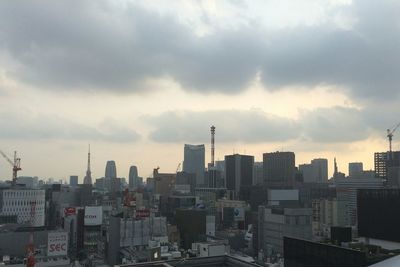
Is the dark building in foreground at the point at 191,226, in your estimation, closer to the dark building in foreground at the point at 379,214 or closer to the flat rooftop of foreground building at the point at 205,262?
the dark building in foreground at the point at 379,214

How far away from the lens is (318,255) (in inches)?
1866

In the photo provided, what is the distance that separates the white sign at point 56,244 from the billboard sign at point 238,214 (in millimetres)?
91328

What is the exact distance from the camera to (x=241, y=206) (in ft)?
564

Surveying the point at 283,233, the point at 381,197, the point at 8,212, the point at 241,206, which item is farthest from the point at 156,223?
the point at 241,206

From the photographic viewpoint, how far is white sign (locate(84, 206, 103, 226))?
354 feet

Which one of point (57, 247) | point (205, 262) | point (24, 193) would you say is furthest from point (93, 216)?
point (205, 262)

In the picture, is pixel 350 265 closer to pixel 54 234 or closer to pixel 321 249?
pixel 321 249

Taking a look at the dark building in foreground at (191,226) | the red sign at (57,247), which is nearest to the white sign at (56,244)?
the red sign at (57,247)

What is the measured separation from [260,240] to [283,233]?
453 inches

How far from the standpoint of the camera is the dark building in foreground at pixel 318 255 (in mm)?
42219

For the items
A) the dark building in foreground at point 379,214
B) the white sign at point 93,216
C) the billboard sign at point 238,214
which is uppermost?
the dark building in foreground at point 379,214

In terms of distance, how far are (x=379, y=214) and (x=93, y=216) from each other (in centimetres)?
7028

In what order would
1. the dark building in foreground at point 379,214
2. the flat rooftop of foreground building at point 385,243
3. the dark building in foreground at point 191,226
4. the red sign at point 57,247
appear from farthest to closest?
the dark building in foreground at point 191,226 < the red sign at point 57,247 < the dark building in foreground at point 379,214 < the flat rooftop of foreground building at point 385,243

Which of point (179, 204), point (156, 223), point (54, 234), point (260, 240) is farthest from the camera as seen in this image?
point (179, 204)
